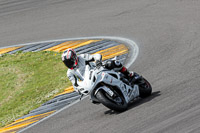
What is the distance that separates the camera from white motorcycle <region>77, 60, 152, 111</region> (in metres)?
9.02

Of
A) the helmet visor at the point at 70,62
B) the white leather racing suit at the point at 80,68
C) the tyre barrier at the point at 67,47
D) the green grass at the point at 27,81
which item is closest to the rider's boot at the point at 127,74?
the white leather racing suit at the point at 80,68

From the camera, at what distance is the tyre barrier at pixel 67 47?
11.6 metres

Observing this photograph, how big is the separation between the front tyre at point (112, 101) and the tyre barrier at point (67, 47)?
2693mm

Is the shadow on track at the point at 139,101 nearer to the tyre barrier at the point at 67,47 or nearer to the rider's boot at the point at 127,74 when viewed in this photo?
the rider's boot at the point at 127,74

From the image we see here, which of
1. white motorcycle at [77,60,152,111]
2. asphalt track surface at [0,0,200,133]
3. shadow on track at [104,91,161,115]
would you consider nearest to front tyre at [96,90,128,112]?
white motorcycle at [77,60,152,111]

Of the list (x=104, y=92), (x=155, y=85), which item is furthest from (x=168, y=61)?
(x=104, y=92)

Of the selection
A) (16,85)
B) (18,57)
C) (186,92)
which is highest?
(18,57)

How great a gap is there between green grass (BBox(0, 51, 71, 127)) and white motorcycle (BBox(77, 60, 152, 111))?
3744mm

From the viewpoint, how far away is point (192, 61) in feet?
38.5

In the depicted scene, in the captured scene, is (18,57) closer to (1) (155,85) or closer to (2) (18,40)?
(2) (18,40)

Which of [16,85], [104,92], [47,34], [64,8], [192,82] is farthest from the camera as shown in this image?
[64,8]

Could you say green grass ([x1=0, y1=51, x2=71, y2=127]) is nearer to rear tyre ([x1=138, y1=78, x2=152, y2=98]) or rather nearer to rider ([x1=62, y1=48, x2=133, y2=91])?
rider ([x1=62, y1=48, x2=133, y2=91])

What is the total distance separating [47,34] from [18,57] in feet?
6.80

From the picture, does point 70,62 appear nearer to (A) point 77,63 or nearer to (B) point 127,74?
(A) point 77,63
